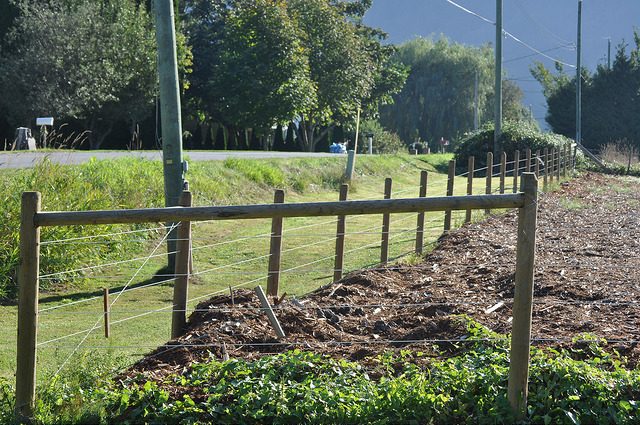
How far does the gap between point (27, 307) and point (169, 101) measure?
20.8 feet

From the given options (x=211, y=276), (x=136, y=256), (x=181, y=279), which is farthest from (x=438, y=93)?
(x=181, y=279)

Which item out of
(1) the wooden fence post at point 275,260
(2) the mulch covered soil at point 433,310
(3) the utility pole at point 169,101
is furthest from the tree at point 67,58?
(1) the wooden fence post at point 275,260

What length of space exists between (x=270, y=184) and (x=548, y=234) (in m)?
9.50

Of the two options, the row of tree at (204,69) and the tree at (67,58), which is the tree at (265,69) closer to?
the row of tree at (204,69)

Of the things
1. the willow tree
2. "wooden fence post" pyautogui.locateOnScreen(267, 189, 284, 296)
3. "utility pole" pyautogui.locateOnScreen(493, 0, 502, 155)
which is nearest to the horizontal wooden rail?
"wooden fence post" pyautogui.locateOnScreen(267, 189, 284, 296)

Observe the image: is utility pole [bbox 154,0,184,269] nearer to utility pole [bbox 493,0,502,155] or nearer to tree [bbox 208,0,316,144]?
utility pole [bbox 493,0,502,155]

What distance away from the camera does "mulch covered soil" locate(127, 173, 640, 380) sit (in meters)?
5.36

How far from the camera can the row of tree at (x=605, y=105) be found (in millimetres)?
51062

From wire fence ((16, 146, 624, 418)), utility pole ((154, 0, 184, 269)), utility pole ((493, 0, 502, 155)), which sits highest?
utility pole ((493, 0, 502, 155))

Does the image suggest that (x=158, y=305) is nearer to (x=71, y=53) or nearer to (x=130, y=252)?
(x=130, y=252)

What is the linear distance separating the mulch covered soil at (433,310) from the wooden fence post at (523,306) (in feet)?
2.66

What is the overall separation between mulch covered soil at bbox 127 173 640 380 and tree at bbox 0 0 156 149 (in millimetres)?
22176

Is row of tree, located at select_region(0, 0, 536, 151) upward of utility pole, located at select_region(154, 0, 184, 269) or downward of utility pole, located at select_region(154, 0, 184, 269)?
upward

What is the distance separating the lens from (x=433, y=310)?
6.59 metres
